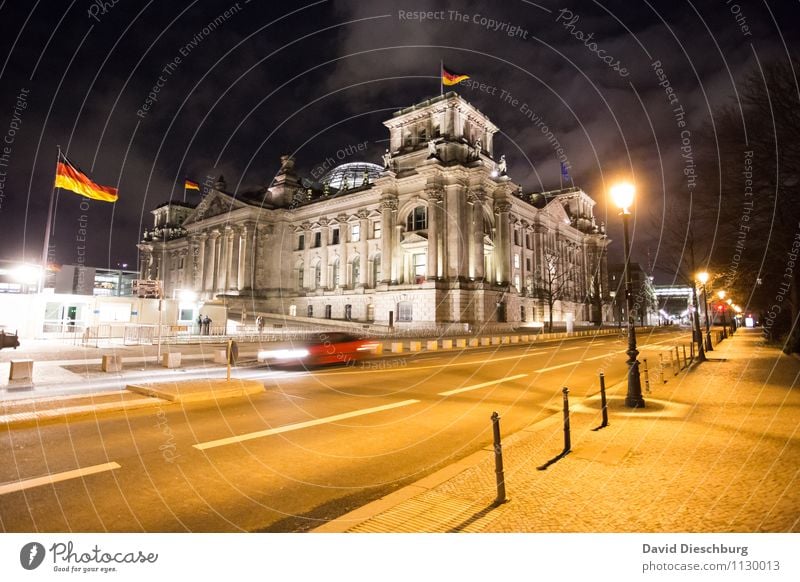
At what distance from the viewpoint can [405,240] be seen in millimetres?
51156

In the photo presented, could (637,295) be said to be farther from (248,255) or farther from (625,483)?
(625,483)

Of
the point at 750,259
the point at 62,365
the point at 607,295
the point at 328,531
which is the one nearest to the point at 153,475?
the point at 328,531

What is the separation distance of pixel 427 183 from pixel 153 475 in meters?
47.1

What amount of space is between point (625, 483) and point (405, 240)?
46981 mm

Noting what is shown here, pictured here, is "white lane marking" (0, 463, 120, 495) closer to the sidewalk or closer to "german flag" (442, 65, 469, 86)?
the sidewalk

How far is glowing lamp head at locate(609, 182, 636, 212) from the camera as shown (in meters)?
10.7

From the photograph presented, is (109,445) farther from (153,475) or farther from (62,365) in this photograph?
(62,365)

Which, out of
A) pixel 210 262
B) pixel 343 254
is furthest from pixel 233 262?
pixel 343 254

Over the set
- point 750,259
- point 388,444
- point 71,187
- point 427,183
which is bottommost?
point 388,444

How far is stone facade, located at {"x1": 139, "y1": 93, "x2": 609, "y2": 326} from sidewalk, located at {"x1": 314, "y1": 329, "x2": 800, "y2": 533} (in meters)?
38.4

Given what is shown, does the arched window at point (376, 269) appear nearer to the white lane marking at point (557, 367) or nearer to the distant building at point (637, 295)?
the white lane marking at point (557, 367)

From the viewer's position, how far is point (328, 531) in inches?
158

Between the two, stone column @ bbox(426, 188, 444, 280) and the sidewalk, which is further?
stone column @ bbox(426, 188, 444, 280)

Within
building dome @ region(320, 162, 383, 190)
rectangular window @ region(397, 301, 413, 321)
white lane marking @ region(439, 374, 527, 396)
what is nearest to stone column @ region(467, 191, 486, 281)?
rectangular window @ region(397, 301, 413, 321)
